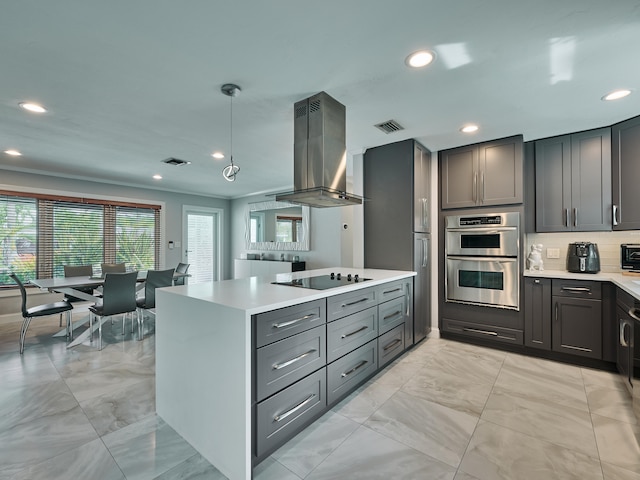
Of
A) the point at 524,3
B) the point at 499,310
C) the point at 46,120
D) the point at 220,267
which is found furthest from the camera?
the point at 220,267

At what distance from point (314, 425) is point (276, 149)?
3040 mm

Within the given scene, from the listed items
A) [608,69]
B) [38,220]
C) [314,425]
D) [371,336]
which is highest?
[608,69]

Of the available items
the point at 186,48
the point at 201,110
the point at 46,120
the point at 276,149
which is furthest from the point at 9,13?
the point at 276,149

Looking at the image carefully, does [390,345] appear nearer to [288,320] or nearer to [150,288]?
[288,320]

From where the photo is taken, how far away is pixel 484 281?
11.3 ft

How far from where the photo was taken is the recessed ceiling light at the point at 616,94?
230 cm

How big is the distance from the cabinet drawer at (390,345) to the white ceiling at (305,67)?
2.06 m

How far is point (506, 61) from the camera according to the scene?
6.32 feet

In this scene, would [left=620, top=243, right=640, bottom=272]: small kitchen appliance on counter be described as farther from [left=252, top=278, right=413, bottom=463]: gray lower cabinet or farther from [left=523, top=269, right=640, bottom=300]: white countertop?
[left=252, top=278, right=413, bottom=463]: gray lower cabinet

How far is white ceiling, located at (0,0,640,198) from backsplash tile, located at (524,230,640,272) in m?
1.16

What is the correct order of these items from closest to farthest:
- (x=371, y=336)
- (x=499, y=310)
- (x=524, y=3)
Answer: (x=524, y=3), (x=371, y=336), (x=499, y=310)

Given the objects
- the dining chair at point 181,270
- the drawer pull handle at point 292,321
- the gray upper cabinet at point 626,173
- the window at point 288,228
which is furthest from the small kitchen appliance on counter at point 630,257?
the dining chair at point 181,270

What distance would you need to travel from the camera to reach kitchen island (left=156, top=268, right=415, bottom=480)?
1506 millimetres

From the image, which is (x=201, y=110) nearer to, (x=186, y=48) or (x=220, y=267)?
(x=186, y=48)
